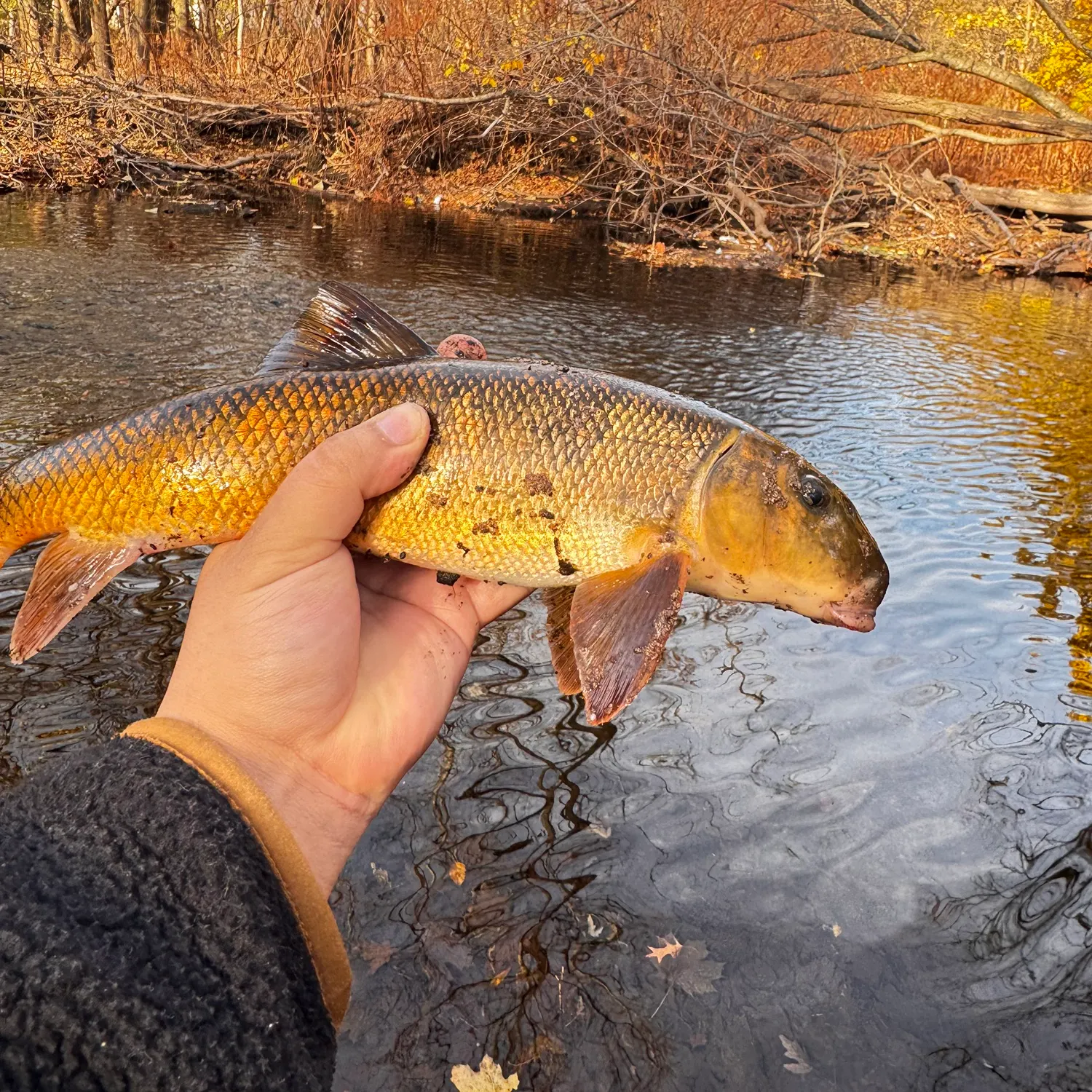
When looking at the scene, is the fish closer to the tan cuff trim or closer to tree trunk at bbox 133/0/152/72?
the tan cuff trim

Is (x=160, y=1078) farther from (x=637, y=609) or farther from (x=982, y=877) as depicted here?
(x=982, y=877)

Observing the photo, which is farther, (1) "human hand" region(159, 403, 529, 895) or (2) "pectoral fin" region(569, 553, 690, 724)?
(2) "pectoral fin" region(569, 553, 690, 724)

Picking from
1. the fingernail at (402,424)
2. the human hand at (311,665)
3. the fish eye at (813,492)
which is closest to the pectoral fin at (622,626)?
the fish eye at (813,492)

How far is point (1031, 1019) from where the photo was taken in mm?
3672

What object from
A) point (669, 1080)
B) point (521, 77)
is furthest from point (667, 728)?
point (521, 77)

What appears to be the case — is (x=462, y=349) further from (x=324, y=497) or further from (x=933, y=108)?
(x=933, y=108)

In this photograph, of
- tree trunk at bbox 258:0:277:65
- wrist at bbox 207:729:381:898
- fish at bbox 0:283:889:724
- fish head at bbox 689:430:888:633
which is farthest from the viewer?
tree trunk at bbox 258:0:277:65

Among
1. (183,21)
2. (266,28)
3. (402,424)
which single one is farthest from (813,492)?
(183,21)

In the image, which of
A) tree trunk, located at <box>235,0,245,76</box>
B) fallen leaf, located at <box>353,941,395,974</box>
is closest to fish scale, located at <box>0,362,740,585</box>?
fallen leaf, located at <box>353,941,395,974</box>

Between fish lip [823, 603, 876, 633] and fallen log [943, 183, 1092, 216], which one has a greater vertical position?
fallen log [943, 183, 1092, 216]

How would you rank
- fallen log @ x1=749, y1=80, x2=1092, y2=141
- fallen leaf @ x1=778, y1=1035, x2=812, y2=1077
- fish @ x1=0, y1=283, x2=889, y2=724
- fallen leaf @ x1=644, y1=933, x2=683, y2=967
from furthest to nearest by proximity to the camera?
1. fallen log @ x1=749, y1=80, x2=1092, y2=141
2. fallen leaf @ x1=644, y1=933, x2=683, y2=967
3. fallen leaf @ x1=778, y1=1035, x2=812, y2=1077
4. fish @ x1=0, y1=283, x2=889, y2=724

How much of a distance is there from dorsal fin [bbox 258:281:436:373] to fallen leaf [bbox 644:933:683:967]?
245 cm

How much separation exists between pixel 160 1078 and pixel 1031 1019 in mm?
3330

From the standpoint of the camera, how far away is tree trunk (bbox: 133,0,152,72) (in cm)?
2514
